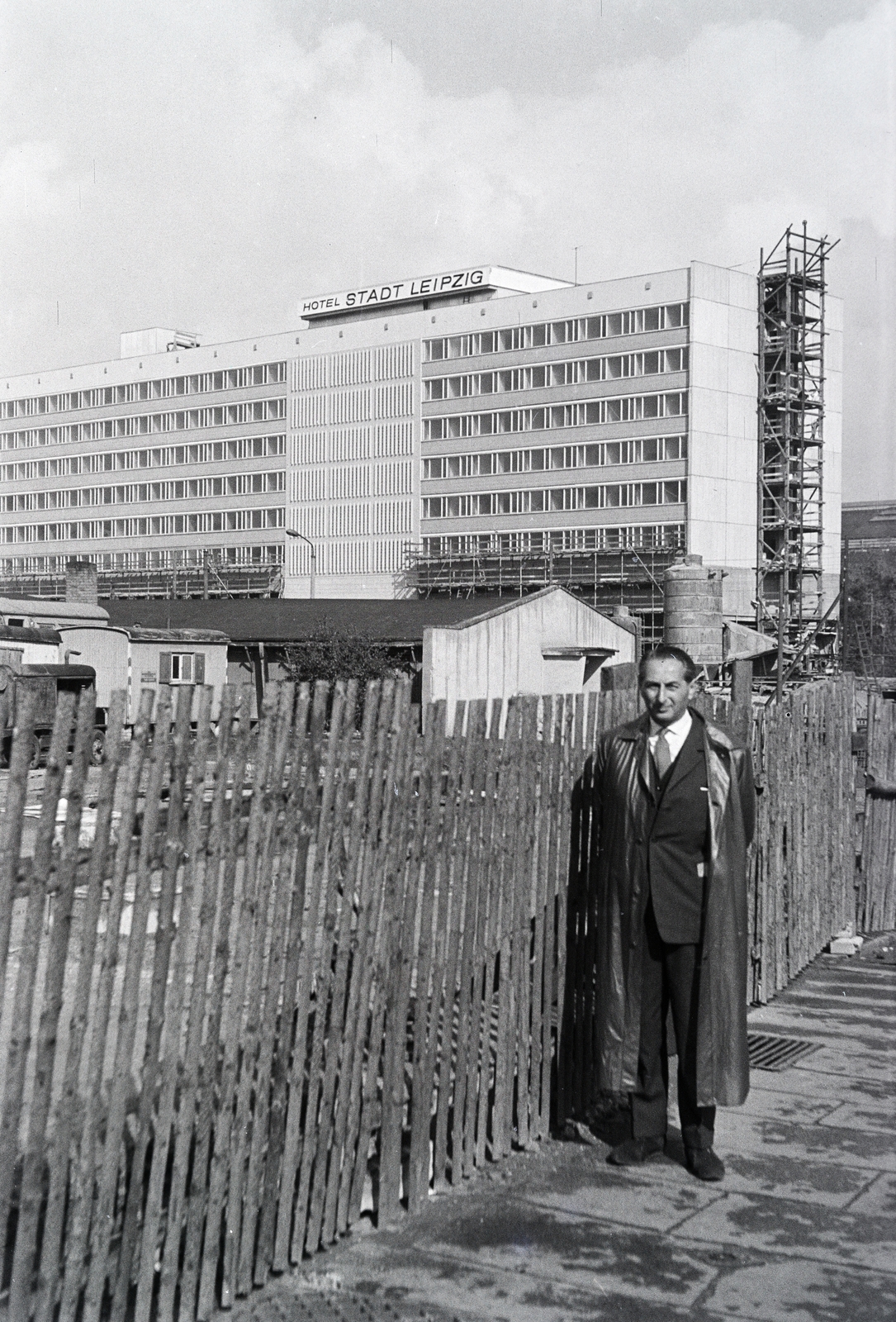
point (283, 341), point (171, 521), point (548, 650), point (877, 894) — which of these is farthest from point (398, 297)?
point (877, 894)

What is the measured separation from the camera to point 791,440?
83562mm

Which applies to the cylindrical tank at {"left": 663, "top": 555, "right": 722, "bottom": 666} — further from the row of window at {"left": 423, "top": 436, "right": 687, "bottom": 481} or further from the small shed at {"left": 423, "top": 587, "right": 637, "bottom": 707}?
the row of window at {"left": 423, "top": 436, "right": 687, "bottom": 481}

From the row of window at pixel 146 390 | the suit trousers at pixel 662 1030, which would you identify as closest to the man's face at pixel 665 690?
the suit trousers at pixel 662 1030

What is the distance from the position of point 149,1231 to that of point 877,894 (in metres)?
9.11

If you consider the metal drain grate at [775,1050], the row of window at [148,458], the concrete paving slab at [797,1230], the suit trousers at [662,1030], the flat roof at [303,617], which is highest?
the row of window at [148,458]

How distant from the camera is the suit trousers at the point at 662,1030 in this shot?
623 cm

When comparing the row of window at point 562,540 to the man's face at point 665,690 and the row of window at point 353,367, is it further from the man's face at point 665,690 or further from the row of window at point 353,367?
the man's face at point 665,690

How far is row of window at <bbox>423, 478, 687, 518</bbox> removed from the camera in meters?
83.0

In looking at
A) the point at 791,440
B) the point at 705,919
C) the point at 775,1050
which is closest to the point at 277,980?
the point at 705,919

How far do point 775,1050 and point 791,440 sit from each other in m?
78.2

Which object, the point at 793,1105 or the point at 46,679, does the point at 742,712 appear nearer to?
the point at 793,1105

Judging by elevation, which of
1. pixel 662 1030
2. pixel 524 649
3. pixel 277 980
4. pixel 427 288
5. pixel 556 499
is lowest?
pixel 662 1030

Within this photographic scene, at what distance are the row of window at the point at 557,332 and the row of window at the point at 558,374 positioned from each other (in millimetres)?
1162

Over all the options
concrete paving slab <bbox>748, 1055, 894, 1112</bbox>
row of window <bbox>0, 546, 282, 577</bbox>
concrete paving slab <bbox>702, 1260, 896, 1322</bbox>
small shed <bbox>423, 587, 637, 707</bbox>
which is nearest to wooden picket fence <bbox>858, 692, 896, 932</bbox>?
concrete paving slab <bbox>748, 1055, 894, 1112</bbox>
